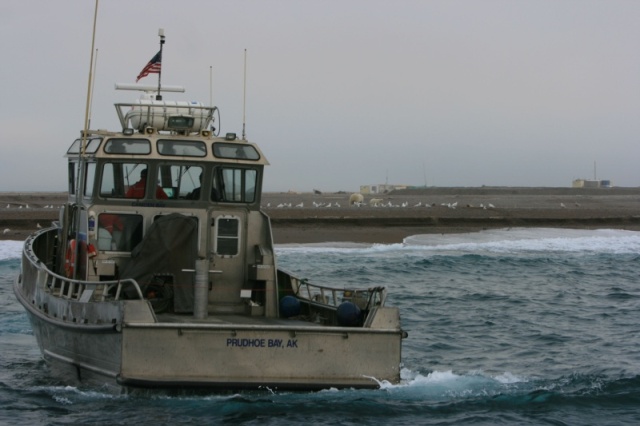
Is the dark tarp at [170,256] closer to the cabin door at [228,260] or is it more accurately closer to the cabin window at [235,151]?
the cabin door at [228,260]

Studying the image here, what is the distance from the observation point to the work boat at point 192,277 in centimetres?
1284

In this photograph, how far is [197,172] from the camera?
50.8ft

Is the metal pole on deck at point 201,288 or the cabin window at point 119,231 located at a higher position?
the cabin window at point 119,231

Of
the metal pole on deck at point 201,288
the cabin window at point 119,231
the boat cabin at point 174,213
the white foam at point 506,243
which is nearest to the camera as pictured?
the metal pole on deck at point 201,288

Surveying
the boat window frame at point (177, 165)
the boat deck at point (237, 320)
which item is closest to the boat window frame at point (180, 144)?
the boat window frame at point (177, 165)

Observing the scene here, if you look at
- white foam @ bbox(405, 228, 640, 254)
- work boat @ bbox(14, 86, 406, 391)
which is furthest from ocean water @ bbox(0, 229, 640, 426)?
white foam @ bbox(405, 228, 640, 254)

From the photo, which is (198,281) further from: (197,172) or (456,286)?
(456,286)

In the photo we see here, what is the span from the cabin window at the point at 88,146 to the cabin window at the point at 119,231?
3.44 feet

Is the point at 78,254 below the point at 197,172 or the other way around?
below

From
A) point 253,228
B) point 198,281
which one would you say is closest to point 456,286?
point 253,228

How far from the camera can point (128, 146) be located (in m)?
15.2

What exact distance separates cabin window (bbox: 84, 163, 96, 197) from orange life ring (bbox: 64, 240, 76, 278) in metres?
0.88

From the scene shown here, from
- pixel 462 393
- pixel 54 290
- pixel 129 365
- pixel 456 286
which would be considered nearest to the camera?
pixel 129 365

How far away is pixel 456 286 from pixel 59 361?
1665 centimetres
